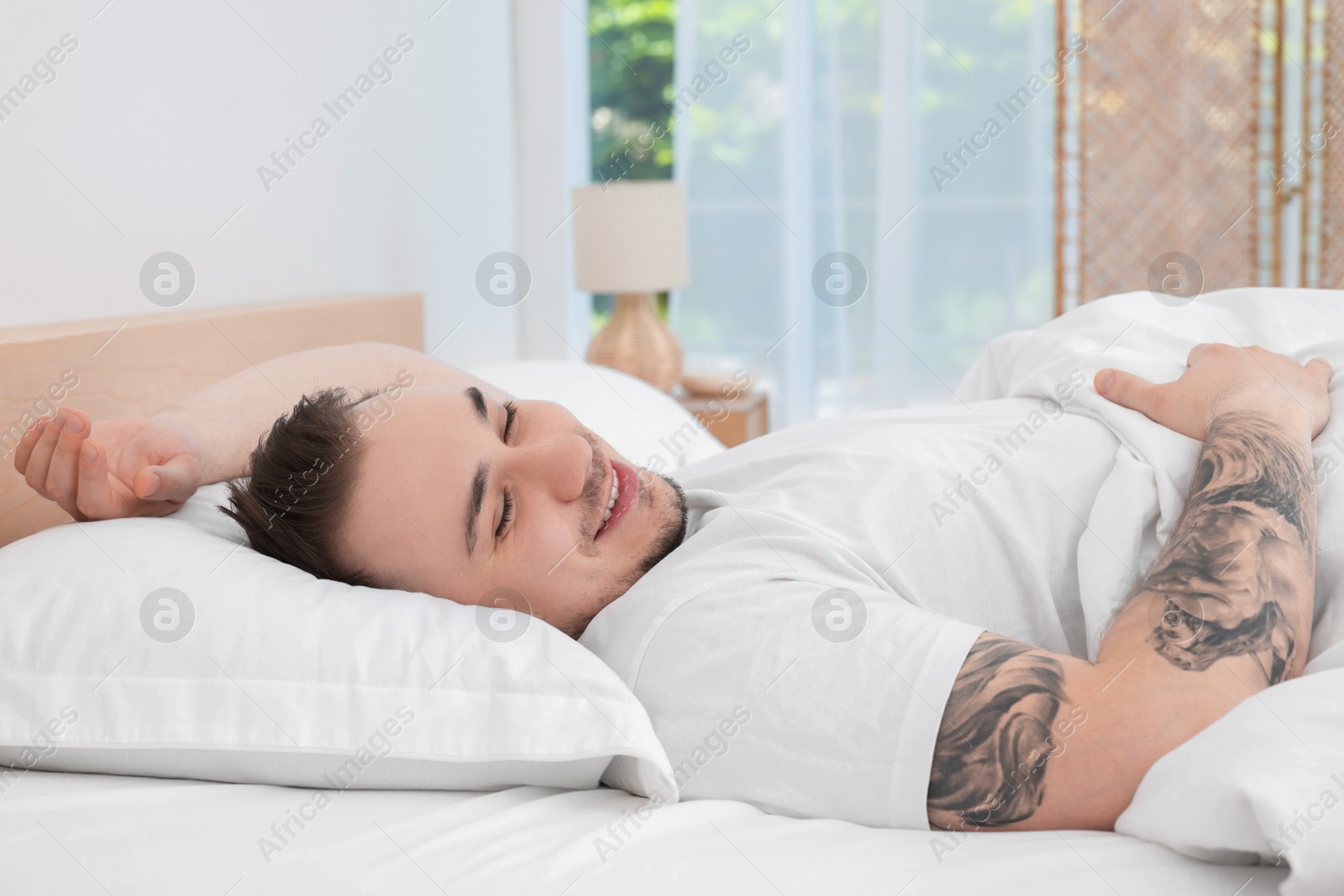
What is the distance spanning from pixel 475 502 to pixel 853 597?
14.1 inches

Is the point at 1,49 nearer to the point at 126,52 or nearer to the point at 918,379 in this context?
the point at 126,52

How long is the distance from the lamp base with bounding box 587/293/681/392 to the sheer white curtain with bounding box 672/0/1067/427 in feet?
1.82

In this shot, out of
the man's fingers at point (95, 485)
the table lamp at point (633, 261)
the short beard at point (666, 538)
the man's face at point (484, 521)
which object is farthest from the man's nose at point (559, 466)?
the table lamp at point (633, 261)

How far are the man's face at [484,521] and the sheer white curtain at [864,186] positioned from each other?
241 centimetres

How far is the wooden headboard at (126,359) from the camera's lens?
1.10 m

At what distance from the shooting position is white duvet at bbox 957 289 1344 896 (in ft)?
1.98

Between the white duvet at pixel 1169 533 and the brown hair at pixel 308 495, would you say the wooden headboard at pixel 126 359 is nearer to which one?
the brown hair at pixel 308 495

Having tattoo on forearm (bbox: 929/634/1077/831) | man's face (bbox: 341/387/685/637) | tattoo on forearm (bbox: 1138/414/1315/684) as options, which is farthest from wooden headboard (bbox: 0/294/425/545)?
tattoo on forearm (bbox: 1138/414/1315/684)

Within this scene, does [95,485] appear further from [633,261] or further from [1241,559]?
[633,261]

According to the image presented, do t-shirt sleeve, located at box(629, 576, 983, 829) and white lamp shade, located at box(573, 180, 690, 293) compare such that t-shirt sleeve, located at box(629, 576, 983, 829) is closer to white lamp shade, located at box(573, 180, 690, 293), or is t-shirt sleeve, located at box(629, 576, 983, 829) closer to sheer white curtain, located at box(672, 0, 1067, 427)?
white lamp shade, located at box(573, 180, 690, 293)

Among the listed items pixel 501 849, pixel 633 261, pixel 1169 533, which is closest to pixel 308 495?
pixel 501 849

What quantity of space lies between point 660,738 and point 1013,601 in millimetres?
357

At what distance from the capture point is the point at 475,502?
0.95 metres

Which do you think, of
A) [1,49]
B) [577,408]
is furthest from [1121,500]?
[1,49]
